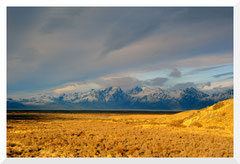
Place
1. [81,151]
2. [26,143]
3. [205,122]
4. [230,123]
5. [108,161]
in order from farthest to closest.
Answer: [205,122] < [230,123] < [26,143] < [81,151] < [108,161]

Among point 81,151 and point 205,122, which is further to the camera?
point 205,122

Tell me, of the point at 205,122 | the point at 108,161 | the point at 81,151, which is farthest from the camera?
the point at 205,122

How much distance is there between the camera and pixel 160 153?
10.9 m

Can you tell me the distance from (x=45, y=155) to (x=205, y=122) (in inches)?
719
